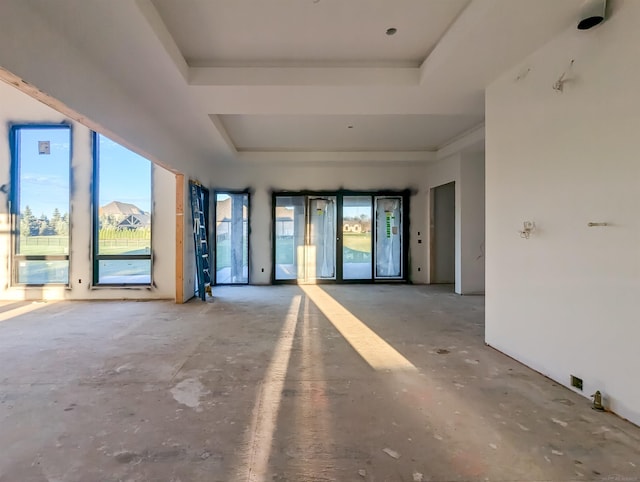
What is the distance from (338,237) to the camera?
8.30 m

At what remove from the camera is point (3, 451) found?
6.07 ft

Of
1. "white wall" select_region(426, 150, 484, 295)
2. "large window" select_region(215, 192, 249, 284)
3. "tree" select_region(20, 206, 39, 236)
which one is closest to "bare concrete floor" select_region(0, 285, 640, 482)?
"tree" select_region(20, 206, 39, 236)

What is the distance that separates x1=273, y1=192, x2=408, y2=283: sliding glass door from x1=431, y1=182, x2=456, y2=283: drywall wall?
29.8 inches

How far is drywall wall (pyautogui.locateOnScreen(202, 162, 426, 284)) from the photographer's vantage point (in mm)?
8086

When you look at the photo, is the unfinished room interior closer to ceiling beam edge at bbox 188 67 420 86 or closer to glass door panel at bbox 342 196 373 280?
ceiling beam edge at bbox 188 67 420 86

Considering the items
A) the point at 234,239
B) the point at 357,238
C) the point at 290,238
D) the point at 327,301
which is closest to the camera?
the point at 327,301

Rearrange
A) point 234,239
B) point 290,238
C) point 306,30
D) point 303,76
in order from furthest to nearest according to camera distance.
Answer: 1. point 290,238
2. point 234,239
3. point 303,76
4. point 306,30

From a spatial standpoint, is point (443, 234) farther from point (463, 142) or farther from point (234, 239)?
point (234, 239)

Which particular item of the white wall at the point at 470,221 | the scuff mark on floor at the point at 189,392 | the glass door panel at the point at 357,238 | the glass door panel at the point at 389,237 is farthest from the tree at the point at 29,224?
the white wall at the point at 470,221

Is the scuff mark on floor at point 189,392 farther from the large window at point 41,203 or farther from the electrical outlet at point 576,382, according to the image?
the large window at point 41,203

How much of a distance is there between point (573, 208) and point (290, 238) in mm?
6300

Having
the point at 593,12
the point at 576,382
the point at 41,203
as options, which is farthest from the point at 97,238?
the point at 593,12

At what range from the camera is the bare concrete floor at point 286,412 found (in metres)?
1.74

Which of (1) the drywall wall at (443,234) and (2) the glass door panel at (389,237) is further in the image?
(2) the glass door panel at (389,237)
